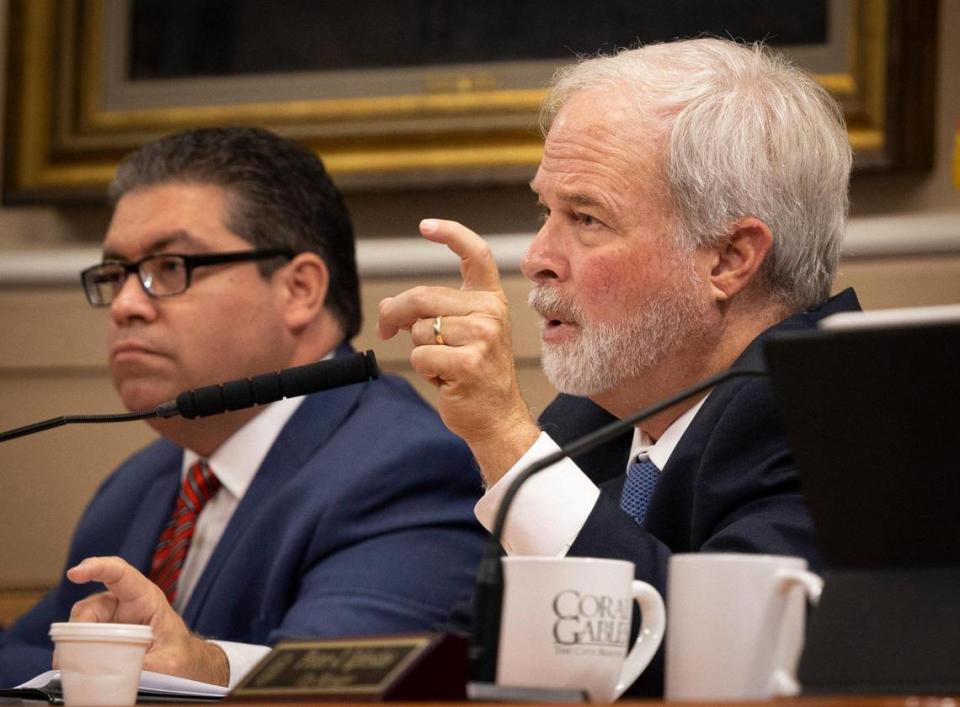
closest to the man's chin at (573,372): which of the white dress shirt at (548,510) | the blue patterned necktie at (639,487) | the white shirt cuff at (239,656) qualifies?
the blue patterned necktie at (639,487)

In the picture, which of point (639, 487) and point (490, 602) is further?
point (639, 487)

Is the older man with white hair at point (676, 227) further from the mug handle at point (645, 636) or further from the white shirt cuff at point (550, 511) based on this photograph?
the mug handle at point (645, 636)

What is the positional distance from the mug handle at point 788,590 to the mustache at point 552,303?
3.03ft

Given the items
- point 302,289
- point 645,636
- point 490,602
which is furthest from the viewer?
point 302,289

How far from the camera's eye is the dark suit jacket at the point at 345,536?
2127mm

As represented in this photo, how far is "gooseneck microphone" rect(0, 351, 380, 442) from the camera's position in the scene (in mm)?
1571

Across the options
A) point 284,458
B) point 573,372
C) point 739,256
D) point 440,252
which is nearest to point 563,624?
point 573,372

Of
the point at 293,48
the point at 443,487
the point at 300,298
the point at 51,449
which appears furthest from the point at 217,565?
Result: the point at 293,48

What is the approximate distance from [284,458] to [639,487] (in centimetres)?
71

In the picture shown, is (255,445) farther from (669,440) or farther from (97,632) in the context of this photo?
(97,632)

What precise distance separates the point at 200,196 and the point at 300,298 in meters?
0.24

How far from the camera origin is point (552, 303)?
6.47 feet

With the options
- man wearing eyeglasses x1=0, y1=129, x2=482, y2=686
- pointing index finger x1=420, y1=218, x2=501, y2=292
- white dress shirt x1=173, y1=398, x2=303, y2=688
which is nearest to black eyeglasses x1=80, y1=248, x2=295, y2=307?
man wearing eyeglasses x1=0, y1=129, x2=482, y2=686

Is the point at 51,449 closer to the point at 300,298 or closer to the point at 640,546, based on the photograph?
the point at 300,298
